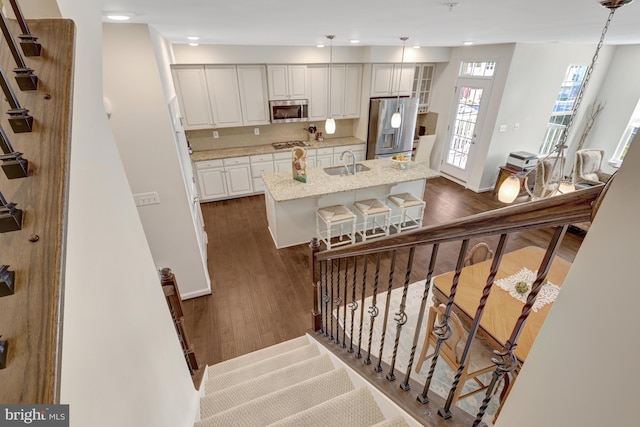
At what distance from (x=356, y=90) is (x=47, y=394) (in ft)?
Answer: 20.1

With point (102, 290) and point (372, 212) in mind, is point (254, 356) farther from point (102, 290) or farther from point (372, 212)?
point (372, 212)

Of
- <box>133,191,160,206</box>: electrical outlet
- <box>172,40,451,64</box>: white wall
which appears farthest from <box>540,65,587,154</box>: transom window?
<box>133,191,160,206</box>: electrical outlet

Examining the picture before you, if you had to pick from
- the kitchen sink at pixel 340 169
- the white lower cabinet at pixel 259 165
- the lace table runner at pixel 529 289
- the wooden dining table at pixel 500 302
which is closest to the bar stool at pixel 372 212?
the kitchen sink at pixel 340 169

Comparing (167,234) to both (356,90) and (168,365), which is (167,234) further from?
(356,90)

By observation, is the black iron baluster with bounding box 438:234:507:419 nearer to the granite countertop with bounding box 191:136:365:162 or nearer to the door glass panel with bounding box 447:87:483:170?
the granite countertop with bounding box 191:136:365:162

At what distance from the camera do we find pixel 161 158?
2555 mm

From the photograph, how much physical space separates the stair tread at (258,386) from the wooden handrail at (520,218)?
1.33 m

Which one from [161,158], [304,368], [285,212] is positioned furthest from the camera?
[285,212]

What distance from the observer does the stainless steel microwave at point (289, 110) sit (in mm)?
5371

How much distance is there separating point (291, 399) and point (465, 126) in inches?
238

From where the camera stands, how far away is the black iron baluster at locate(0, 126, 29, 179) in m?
0.53

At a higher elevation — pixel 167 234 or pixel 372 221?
pixel 167 234

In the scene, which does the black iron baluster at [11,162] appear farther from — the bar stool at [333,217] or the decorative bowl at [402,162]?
the decorative bowl at [402,162]

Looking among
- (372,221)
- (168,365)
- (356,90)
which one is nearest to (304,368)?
(168,365)
